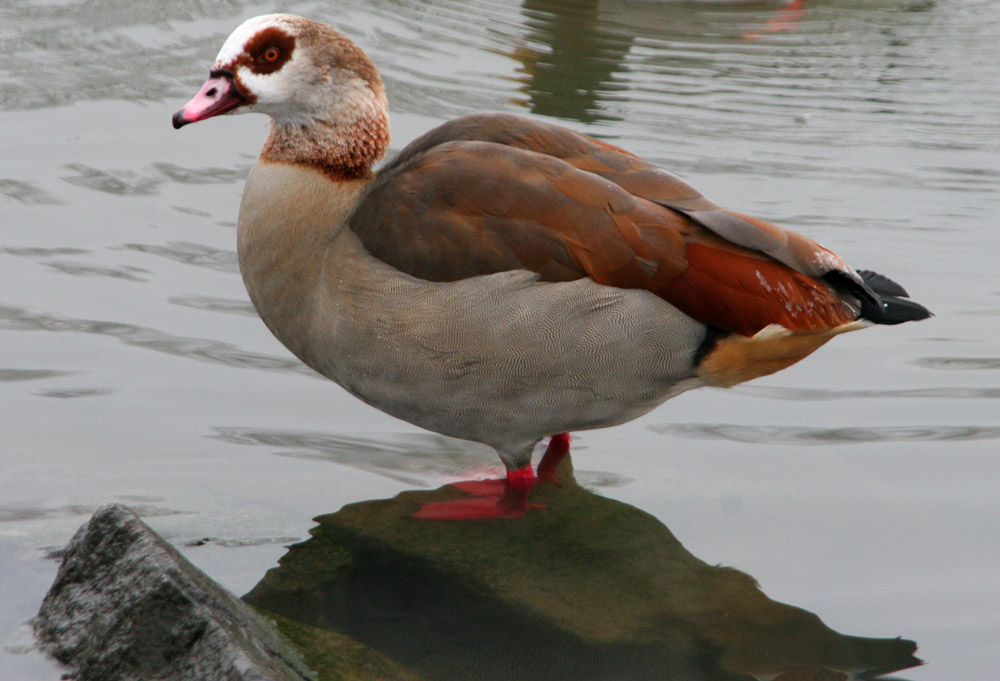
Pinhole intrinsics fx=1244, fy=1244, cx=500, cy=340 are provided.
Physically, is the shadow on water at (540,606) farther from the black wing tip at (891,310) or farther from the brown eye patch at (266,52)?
the brown eye patch at (266,52)

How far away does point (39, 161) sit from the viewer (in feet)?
21.6

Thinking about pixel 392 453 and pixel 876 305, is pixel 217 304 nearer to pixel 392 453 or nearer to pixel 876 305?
pixel 392 453

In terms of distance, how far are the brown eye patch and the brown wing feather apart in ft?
1.76

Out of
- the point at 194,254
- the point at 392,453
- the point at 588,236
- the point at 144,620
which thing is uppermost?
the point at 588,236

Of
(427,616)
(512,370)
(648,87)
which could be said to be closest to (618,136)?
(648,87)

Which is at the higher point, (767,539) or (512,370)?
(512,370)

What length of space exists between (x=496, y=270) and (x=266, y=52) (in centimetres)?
107

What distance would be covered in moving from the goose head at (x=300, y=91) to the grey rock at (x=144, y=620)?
1491 mm

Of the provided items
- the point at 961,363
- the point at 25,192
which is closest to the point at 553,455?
the point at 961,363

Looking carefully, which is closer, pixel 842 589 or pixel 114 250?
pixel 842 589

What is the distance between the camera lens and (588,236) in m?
3.81

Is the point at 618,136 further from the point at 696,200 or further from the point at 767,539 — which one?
the point at 767,539

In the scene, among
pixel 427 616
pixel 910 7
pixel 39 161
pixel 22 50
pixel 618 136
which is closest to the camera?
pixel 427 616

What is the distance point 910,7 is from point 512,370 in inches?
279
